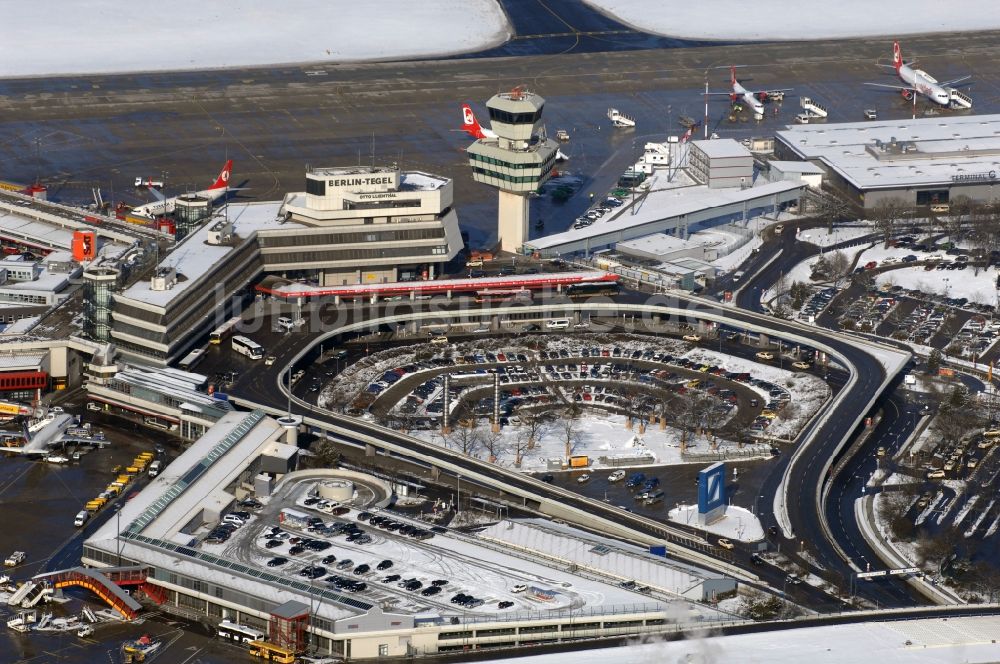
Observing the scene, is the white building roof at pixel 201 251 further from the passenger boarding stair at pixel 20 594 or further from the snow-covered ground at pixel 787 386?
the snow-covered ground at pixel 787 386

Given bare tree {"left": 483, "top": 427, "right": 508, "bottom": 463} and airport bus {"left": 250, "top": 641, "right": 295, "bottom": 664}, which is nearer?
airport bus {"left": 250, "top": 641, "right": 295, "bottom": 664}

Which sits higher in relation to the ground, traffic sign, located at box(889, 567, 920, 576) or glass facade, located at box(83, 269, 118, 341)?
glass facade, located at box(83, 269, 118, 341)

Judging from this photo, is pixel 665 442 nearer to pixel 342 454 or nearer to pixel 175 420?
pixel 342 454

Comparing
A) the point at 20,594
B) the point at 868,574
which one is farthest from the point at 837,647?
the point at 20,594

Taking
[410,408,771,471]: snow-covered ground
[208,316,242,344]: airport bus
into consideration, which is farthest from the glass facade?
[410,408,771,471]: snow-covered ground

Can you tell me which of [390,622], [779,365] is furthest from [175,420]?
[779,365]

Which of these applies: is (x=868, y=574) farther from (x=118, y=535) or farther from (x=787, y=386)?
(x=118, y=535)

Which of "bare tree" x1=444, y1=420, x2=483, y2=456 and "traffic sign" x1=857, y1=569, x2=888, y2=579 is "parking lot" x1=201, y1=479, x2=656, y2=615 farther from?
"traffic sign" x1=857, y1=569, x2=888, y2=579

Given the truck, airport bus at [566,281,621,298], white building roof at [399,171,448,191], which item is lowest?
the truck

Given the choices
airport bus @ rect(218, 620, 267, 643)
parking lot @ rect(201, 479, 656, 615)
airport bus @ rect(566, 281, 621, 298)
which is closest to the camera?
airport bus @ rect(218, 620, 267, 643)
